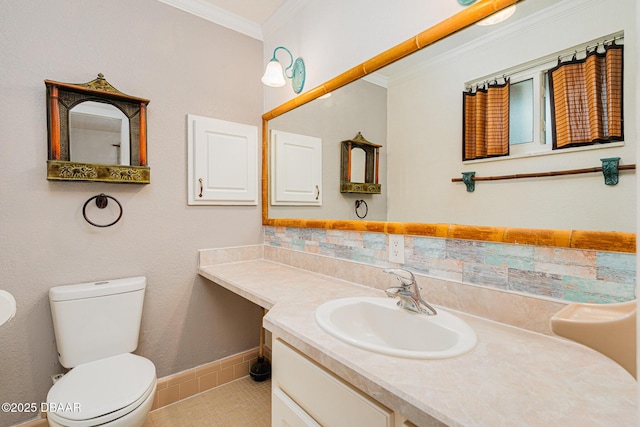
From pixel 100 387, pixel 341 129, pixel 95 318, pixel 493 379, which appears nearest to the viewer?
pixel 493 379

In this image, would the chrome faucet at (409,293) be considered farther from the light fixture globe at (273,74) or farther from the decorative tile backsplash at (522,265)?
the light fixture globe at (273,74)

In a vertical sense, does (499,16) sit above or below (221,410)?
above

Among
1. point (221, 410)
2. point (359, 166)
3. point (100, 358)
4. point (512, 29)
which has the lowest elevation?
point (221, 410)

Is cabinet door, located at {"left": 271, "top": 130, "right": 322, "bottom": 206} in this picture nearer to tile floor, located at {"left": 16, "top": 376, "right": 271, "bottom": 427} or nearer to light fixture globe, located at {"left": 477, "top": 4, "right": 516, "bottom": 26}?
light fixture globe, located at {"left": 477, "top": 4, "right": 516, "bottom": 26}

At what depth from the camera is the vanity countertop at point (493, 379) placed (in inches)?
22.0

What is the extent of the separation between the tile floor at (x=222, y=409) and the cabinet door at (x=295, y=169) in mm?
1262

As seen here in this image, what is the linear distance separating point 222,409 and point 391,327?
51.9 inches

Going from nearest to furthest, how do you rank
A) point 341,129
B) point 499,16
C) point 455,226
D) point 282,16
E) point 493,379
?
1. point 493,379
2. point 499,16
3. point 455,226
4. point 341,129
5. point 282,16

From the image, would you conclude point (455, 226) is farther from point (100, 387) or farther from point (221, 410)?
point (221, 410)

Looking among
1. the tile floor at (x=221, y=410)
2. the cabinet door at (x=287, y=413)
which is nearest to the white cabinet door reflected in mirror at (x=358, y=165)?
the cabinet door at (x=287, y=413)

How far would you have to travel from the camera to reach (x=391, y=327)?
1.13 meters

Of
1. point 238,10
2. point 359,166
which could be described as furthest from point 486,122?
point 238,10

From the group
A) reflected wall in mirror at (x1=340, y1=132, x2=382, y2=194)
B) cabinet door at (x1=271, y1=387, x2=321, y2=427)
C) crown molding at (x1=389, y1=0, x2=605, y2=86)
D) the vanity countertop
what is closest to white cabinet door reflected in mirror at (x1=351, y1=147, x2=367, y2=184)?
reflected wall in mirror at (x1=340, y1=132, x2=382, y2=194)

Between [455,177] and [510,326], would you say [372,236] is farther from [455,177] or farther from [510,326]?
[510,326]
